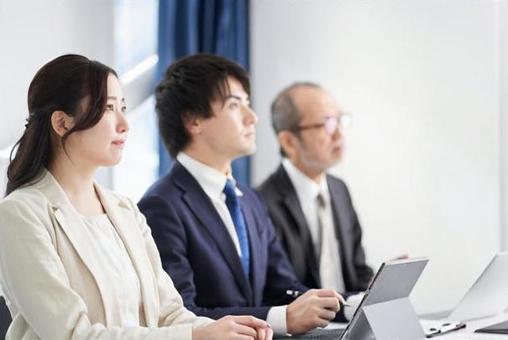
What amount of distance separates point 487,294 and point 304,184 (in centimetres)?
128

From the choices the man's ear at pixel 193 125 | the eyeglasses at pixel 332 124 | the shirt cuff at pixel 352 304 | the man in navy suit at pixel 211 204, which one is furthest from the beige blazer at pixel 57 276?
the eyeglasses at pixel 332 124

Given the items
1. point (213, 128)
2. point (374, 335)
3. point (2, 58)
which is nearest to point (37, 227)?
point (374, 335)

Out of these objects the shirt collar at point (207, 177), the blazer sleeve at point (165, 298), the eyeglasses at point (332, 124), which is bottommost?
the blazer sleeve at point (165, 298)

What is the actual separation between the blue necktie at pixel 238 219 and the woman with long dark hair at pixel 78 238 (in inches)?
25.5

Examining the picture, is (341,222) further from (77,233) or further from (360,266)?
(77,233)

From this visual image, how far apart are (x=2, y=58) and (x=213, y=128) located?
901mm

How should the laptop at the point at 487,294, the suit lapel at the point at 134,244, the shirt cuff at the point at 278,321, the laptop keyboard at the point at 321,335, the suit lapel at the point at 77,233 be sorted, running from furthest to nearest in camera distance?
the laptop at the point at 487,294 → the shirt cuff at the point at 278,321 → the laptop keyboard at the point at 321,335 → the suit lapel at the point at 134,244 → the suit lapel at the point at 77,233

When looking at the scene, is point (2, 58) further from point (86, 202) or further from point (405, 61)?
point (405, 61)

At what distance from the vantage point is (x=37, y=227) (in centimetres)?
192

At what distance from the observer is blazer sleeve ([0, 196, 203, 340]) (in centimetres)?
187

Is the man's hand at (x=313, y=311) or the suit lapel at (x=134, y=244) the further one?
the man's hand at (x=313, y=311)

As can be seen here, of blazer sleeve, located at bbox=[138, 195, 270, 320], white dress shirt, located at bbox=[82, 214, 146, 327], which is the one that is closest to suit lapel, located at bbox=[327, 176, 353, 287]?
blazer sleeve, located at bbox=[138, 195, 270, 320]

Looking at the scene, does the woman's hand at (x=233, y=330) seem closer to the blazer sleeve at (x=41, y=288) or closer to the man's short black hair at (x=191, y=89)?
the blazer sleeve at (x=41, y=288)

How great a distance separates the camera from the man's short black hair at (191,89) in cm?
287
